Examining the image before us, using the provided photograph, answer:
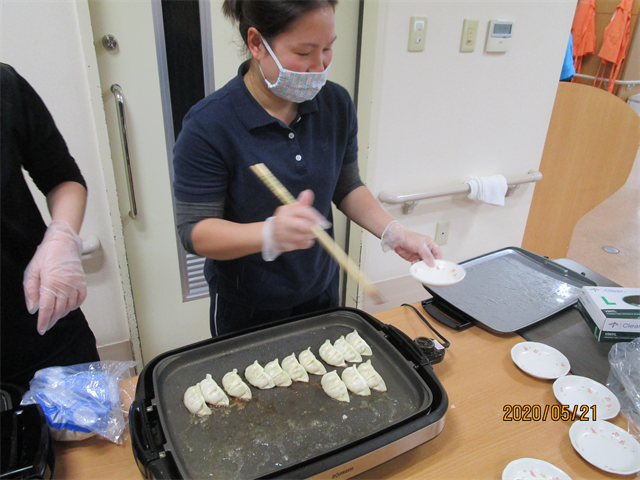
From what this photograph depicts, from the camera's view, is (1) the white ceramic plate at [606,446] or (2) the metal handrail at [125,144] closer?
(1) the white ceramic plate at [606,446]

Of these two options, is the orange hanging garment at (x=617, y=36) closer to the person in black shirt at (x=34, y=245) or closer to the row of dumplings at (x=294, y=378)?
the row of dumplings at (x=294, y=378)

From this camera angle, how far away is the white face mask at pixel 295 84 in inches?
35.9

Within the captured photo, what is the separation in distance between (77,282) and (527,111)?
7.27 feet

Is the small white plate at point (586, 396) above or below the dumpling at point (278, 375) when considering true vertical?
below

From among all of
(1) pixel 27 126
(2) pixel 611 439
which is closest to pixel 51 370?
(1) pixel 27 126

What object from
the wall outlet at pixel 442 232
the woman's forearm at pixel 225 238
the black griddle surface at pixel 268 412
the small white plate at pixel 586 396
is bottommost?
the wall outlet at pixel 442 232

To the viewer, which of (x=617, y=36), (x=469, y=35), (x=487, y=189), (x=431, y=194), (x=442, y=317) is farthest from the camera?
(x=617, y=36)

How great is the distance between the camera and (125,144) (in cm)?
159

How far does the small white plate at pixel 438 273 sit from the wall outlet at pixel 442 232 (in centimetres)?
127

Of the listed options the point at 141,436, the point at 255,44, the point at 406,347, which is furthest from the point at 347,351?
the point at 255,44

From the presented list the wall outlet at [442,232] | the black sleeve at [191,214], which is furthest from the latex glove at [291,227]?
the wall outlet at [442,232]

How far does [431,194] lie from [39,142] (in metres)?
1.61

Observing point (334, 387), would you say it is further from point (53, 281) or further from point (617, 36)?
point (617, 36)

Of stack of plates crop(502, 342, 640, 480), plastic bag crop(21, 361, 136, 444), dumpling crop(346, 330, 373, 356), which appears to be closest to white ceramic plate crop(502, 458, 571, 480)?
stack of plates crop(502, 342, 640, 480)
